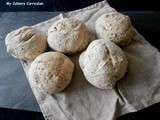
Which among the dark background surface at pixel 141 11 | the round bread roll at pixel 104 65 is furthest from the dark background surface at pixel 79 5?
the round bread roll at pixel 104 65

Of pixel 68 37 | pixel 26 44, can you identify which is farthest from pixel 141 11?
pixel 26 44

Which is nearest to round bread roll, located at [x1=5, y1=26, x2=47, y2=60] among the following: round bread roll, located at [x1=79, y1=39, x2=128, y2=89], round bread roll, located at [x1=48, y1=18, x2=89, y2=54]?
round bread roll, located at [x1=48, y1=18, x2=89, y2=54]

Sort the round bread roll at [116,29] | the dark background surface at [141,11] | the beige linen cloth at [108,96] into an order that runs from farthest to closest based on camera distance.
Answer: the dark background surface at [141,11] → the round bread roll at [116,29] → the beige linen cloth at [108,96]

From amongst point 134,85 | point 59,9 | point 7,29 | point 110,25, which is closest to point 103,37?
point 110,25

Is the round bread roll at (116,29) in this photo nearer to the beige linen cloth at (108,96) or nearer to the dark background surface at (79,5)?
the beige linen cloth at (108,96)

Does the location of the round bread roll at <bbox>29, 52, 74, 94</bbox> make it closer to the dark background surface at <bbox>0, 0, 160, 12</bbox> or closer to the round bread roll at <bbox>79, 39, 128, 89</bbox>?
the round bread roll at <bbox>79, 39, 128, 89</bbox>

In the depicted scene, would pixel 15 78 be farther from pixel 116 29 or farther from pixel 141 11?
pixel 141 11
